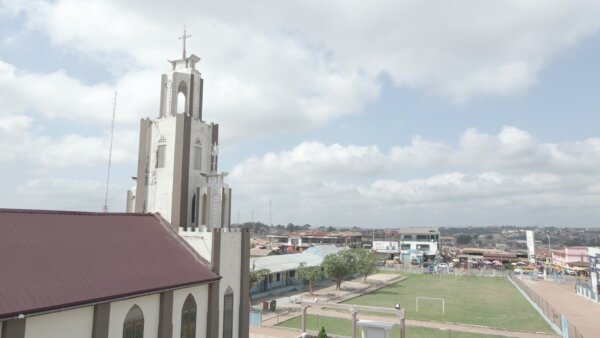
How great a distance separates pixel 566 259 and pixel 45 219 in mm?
85988

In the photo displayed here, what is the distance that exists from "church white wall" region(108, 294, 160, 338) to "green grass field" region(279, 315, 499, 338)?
1620cm

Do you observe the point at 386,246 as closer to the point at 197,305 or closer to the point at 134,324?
the point at 197,305

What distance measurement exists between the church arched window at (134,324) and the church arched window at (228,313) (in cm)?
567

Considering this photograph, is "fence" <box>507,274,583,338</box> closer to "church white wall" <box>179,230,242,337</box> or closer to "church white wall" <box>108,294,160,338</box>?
"church white wall" <box>179,230,242,337</box>

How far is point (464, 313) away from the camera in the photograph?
39.2m

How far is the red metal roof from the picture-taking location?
14.0 meters

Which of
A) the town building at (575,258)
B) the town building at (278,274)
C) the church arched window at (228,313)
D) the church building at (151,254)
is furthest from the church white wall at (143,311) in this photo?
the town building at (575,258)

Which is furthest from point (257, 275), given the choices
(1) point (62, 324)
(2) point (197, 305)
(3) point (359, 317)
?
(1) point (62, 324)

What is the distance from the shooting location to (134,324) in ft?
55.9

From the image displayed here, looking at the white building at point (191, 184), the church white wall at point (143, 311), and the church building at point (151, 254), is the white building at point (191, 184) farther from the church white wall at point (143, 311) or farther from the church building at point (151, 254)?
the church white wall at point (143, 311)

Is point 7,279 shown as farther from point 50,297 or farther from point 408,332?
point 408,332

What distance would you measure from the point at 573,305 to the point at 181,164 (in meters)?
42.5

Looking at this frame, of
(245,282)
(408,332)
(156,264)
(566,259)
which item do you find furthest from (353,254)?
(566,259)

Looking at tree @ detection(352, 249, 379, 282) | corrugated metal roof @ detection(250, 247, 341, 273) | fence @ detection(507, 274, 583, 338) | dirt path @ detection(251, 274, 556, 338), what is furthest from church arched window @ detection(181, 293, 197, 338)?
tree @ detection(352, 249, 379, 282)
